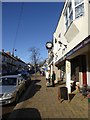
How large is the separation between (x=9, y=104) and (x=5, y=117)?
303cm

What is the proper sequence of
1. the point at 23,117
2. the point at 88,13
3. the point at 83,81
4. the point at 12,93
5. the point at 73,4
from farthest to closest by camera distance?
the point at 83,81 → the point at 73,4 → the point at 12,93 → the point at 88,13 → the point at 23,117

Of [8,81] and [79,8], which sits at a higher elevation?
[79,8]

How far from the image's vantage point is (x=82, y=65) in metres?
17.0

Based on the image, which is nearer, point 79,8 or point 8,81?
point 79,8

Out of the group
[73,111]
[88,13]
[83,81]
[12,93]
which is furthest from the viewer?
[83,81]

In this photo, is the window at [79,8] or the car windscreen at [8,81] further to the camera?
the car windscreen at [8,81]

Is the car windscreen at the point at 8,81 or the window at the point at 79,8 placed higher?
the window at the point at 79,8

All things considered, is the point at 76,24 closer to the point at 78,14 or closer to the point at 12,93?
the point at 78,14

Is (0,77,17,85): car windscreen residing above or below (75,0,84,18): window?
below

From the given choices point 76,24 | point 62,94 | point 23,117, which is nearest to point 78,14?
point 76,24

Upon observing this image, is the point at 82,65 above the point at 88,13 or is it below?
below

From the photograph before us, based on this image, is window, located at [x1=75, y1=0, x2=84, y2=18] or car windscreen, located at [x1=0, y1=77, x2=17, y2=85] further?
car windscreen, located at [x1=0, y1=77, x2=17, y2=85]

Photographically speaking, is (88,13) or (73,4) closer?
(88,13)

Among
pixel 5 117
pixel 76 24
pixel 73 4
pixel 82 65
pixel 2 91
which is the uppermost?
pixel 73 4
